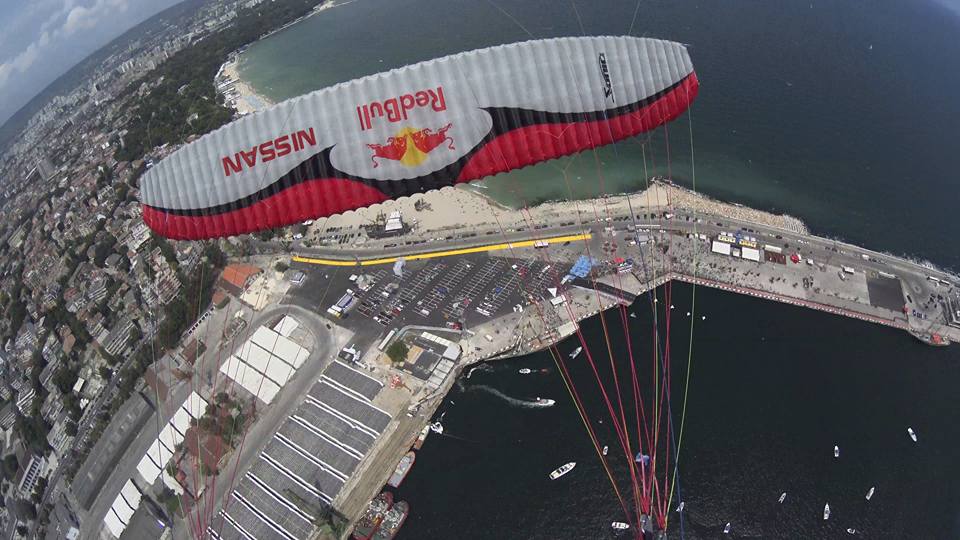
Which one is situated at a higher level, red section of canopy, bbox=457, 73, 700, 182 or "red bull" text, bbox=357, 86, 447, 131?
red section of canopy, bbox=457, 73, 700, 182

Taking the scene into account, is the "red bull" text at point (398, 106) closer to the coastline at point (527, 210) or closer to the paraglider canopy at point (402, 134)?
the paraglider canopy at point (402, 134)

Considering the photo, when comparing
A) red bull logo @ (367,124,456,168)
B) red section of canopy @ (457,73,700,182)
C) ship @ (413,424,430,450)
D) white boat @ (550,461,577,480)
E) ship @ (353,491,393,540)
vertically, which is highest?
red section of canopy @ (457,73,700,182)

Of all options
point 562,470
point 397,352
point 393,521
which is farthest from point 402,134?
point 393,521

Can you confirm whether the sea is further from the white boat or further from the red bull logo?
the red bull logo

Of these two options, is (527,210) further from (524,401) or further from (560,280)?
(524,401)

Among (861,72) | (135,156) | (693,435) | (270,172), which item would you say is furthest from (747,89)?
(135,156)

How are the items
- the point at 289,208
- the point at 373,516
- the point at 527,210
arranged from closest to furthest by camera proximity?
1. the point at 289,208
2. the point at 373,516
3. the point at 527,210

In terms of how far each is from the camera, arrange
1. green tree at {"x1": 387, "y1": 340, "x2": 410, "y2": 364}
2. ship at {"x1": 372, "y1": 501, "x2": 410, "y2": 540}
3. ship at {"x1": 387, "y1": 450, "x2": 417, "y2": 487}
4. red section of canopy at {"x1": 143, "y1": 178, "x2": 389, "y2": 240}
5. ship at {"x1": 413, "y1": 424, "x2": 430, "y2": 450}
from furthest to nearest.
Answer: green tree at {"x1": 387, "y1": 340, "x2": 410, "y2": 364} → ship at {"x1": 413, "y1": 424, "x2": 430, "y2": 450} → ship at {"x1": 387, "y1": 450, "x2": 417, "y2": 487} → ship at {"x1": 372, "y1": 501, "x2": 410, "y2": 540} → red section of canopy at {"x1": 143, "y1": 178, "x2": 389, "y2": 240}

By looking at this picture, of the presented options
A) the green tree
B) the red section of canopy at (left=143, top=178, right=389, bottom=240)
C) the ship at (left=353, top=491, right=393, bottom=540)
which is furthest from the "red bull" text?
the ship at (left=353, top=491, right=393, bottom=540)
